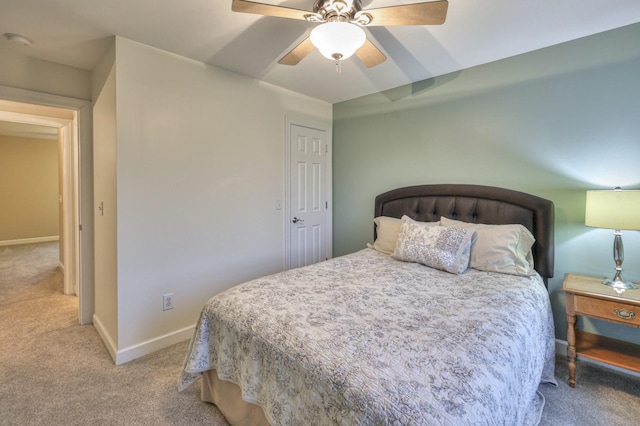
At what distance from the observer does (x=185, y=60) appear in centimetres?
251

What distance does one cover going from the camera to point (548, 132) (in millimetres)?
2393

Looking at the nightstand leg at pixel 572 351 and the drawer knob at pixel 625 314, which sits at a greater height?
the drawer knob at pixel 625 314

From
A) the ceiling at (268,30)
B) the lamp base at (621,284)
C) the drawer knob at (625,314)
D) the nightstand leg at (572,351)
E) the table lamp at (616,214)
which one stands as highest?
the ceiling at (268,30)

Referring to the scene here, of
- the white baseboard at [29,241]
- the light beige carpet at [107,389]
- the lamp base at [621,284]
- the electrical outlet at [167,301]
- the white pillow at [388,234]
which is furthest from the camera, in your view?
the white baseboard at [29,241]

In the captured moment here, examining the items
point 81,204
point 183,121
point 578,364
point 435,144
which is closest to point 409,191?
point 435,144

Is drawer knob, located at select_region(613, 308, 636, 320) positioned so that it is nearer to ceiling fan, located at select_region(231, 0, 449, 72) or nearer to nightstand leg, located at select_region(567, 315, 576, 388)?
nightstand leg, located at select_region(567, 315, 576, 388)

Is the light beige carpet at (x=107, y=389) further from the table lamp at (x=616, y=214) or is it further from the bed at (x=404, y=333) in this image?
the table lamp at (x=616, y=214)

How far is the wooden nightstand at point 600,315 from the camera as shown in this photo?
1815 millimetres

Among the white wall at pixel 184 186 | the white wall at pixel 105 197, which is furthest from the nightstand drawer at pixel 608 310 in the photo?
the white wall at pixel 105 197

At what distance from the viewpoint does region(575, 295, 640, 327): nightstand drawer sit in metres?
1.79

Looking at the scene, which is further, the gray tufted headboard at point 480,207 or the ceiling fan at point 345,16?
the gray tufted headboard at point 480,207

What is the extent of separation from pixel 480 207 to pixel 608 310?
1096 mm

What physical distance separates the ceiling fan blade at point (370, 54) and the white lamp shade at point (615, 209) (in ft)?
5.49

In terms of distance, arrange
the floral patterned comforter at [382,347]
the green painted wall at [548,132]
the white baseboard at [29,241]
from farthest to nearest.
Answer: the white baseboard at [29,241] < the green painted wall at [548,132] < the floral patterned comforter at [382,347]
